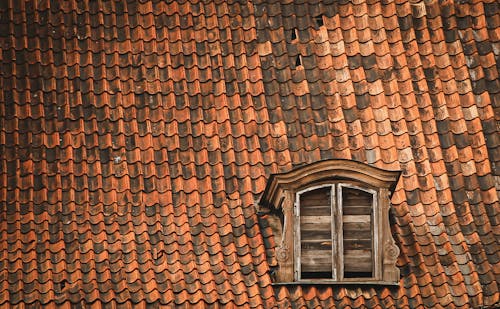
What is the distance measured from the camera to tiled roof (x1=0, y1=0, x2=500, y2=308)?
1455 cm

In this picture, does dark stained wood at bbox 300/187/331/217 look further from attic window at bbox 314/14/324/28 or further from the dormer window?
attic window at bbox 314/14/324/28

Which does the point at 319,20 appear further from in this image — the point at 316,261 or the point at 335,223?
the point at 316,261

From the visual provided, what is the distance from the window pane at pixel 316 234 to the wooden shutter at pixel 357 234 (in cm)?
18

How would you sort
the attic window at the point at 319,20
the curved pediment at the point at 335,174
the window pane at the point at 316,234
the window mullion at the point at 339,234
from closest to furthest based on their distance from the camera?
the curved pediment at the point at 335,174 → the window mullion at the point at 339,234 → the window pane at the point at 316,234 → the attic window at the point at 319,20

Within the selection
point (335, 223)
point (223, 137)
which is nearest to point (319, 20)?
point (223, 137)

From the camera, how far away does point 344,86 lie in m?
16.2

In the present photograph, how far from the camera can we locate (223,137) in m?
15.8

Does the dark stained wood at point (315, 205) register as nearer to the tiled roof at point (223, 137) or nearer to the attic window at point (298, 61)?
the tiled roof at point (223, 137)

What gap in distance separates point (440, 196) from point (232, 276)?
2.68 m

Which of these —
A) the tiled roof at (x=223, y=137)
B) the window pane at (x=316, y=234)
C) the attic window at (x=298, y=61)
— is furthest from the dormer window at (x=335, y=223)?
the attic window at (x=298, y=61)

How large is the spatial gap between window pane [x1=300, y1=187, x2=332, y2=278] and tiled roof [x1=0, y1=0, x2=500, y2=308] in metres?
0.27

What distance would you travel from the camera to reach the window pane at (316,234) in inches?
581

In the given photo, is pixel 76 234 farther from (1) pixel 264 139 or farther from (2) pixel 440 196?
(2) pixel 440 196

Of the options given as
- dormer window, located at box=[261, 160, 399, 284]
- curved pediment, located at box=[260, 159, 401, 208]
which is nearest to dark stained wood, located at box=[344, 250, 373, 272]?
dormer window, located at box=[261, 160, 399, 284]
